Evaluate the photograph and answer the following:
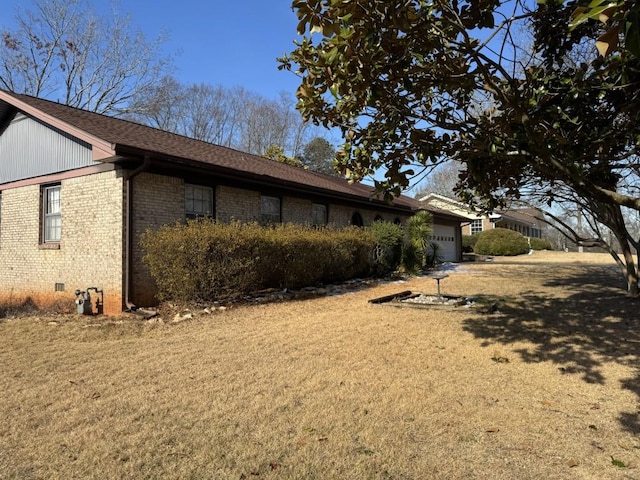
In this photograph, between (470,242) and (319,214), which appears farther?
(470,242)

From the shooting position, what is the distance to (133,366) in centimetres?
559

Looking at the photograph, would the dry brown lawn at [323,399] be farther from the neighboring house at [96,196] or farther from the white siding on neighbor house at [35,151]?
the white siding on neighbor house at [35,151]

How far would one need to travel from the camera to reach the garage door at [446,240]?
26.7 meters

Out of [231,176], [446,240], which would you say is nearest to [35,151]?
[231,176]

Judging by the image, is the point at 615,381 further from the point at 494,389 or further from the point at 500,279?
the point at 500,279

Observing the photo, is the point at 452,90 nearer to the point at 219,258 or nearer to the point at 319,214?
the point at 219,258

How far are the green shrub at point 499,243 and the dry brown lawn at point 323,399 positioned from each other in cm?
2693

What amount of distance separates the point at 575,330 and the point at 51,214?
12.2 m

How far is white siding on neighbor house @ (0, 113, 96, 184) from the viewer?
10969 mm

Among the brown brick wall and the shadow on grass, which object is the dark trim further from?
the shadow on grass

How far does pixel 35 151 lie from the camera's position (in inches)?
479

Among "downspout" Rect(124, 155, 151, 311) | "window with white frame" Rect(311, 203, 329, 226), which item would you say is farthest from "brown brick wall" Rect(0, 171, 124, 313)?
"window with white frame" Rect(311, 203, 329, 226)

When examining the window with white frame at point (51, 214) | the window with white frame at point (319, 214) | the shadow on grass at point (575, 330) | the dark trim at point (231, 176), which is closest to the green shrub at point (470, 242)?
the dark trim at point (231, 176)

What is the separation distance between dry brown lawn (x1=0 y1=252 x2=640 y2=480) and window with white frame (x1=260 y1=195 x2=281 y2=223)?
5790 mm
